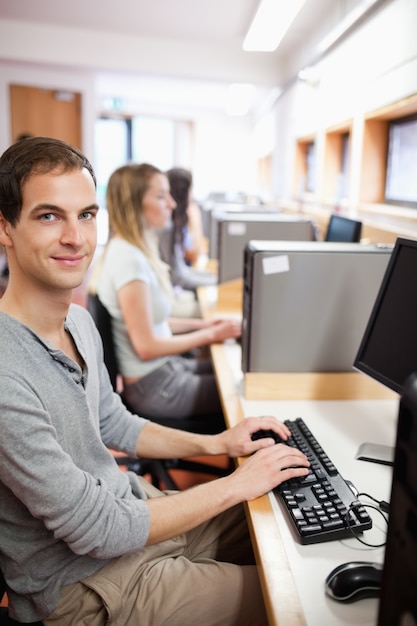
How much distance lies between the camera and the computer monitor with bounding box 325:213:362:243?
6.88ft

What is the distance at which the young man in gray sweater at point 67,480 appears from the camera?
837 mm

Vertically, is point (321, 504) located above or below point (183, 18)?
below

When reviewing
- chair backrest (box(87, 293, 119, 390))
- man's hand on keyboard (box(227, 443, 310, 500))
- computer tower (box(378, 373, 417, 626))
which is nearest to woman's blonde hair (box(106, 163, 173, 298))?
chair backrest (box(87, 293, 119, 390))

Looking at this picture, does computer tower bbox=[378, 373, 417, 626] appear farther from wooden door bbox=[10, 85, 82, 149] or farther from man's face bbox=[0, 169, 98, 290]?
wooden door bbox=[10, 85, 82, 149]

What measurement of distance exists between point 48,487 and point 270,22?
3.08 meters

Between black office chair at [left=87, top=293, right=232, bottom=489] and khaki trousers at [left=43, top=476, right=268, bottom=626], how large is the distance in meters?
0.81

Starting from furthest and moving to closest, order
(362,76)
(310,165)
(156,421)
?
(310,165), (362,76), (156,421)

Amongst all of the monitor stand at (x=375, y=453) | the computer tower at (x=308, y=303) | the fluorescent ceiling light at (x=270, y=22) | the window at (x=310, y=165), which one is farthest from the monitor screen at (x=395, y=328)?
the window at (x=310, y=165)

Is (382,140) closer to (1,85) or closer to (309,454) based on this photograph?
(309,454)

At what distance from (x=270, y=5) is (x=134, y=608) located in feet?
9.59

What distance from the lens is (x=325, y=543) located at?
89cm

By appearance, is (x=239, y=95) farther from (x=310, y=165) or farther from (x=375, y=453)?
(x=375, y=453)

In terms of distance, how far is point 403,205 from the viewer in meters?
2.83

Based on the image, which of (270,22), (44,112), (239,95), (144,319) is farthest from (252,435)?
(44,112)
